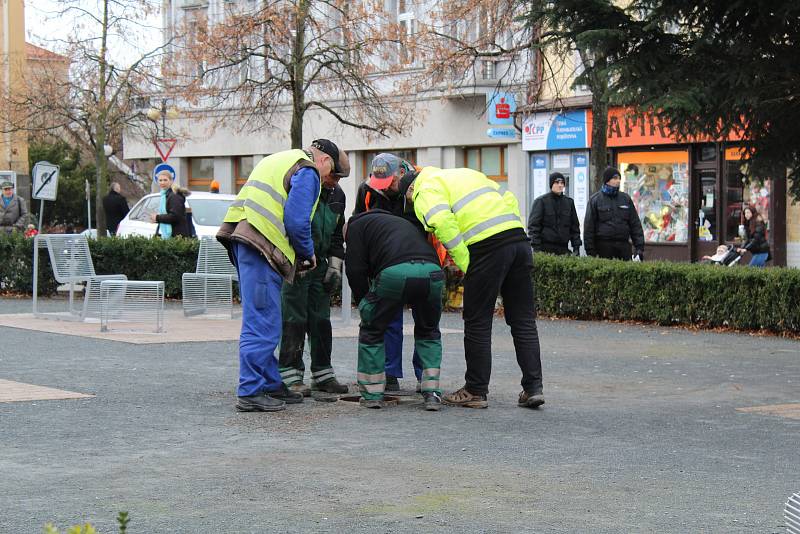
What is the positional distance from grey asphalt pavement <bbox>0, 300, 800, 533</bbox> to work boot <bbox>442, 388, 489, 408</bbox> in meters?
0.14

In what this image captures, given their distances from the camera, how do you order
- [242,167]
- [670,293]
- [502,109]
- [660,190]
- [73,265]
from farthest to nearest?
[242,167] → [502,109] → [660,190] → [670,293] → [73,265]

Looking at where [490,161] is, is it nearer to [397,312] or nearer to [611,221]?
[611,221]

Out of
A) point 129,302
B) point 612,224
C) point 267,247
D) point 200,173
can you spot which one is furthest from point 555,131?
point 267,247

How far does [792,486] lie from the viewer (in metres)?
6.84

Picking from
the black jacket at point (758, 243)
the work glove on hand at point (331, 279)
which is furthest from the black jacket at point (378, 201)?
the black jacket at point (758, 243)

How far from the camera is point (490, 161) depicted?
3619cm

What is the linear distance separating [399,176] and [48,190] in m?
22.3

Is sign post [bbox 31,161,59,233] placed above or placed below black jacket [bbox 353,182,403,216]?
above

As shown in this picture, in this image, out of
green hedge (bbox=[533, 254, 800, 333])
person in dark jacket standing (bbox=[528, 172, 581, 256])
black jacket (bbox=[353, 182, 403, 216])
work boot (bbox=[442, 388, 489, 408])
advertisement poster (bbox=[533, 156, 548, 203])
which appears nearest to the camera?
work boot (bbox=[442, 388, 489, 408])

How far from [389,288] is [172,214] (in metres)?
12.8

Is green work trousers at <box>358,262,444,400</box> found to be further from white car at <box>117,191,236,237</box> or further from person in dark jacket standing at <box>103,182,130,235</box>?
person in dark jacket standing at <box>103,182,130,235</box>

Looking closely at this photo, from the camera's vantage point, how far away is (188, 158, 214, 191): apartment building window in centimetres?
4597

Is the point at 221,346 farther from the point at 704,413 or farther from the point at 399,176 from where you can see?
the point at 704,413

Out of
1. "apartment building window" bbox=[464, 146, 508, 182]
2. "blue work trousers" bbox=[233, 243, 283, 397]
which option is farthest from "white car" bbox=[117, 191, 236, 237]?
"blue work trousers" bbox=[233, 243, 283, 397]
